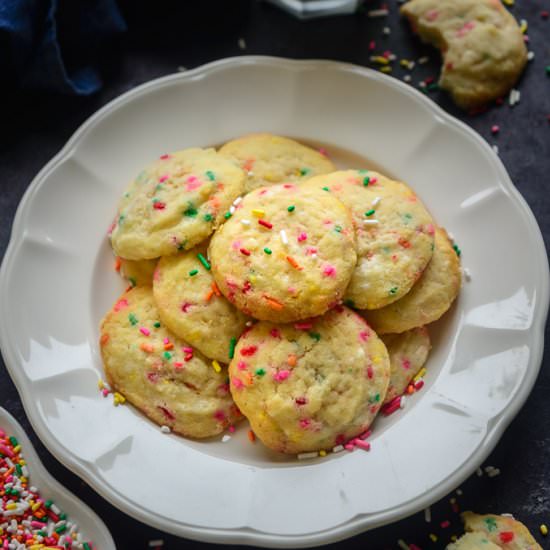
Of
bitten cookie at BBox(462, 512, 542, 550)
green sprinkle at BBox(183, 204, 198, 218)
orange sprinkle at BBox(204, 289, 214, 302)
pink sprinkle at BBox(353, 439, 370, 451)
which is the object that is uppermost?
green sprinkle at BBox(183, 204, 198, 218)

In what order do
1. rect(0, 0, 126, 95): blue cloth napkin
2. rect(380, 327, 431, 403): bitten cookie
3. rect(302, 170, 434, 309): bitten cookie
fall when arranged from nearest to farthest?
rect(302, 170, 434, 309): bitten cookie
rect(380, 327, 431, 403): bitten cookie
rect(0, 0, 126, 95): blue cloth napkin

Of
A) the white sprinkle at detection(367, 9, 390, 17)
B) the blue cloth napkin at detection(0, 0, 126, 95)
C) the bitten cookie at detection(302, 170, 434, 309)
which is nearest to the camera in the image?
the bitten cookie at detection(302, 170, 434, 309)

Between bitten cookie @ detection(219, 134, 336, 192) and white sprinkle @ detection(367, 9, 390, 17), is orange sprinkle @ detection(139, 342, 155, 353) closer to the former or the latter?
bitten cookie @ detection(219, 134, 336, 192)

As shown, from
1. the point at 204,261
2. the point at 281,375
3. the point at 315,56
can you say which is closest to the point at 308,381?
the point at 281,375

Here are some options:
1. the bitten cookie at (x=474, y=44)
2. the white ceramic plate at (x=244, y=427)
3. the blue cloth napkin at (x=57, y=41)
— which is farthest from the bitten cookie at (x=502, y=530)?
the blue cloth napkin at (x=57, y=41)

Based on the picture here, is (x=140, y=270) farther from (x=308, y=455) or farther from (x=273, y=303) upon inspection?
(x=308, y=455)

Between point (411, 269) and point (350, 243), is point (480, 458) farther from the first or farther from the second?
point (350, 243)

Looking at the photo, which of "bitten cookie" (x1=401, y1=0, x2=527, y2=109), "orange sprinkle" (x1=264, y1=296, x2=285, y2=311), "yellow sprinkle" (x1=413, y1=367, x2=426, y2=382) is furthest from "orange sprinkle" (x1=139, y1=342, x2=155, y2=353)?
"bitten cookie" (x1=401, y1=0, x2=527, y2=109)
